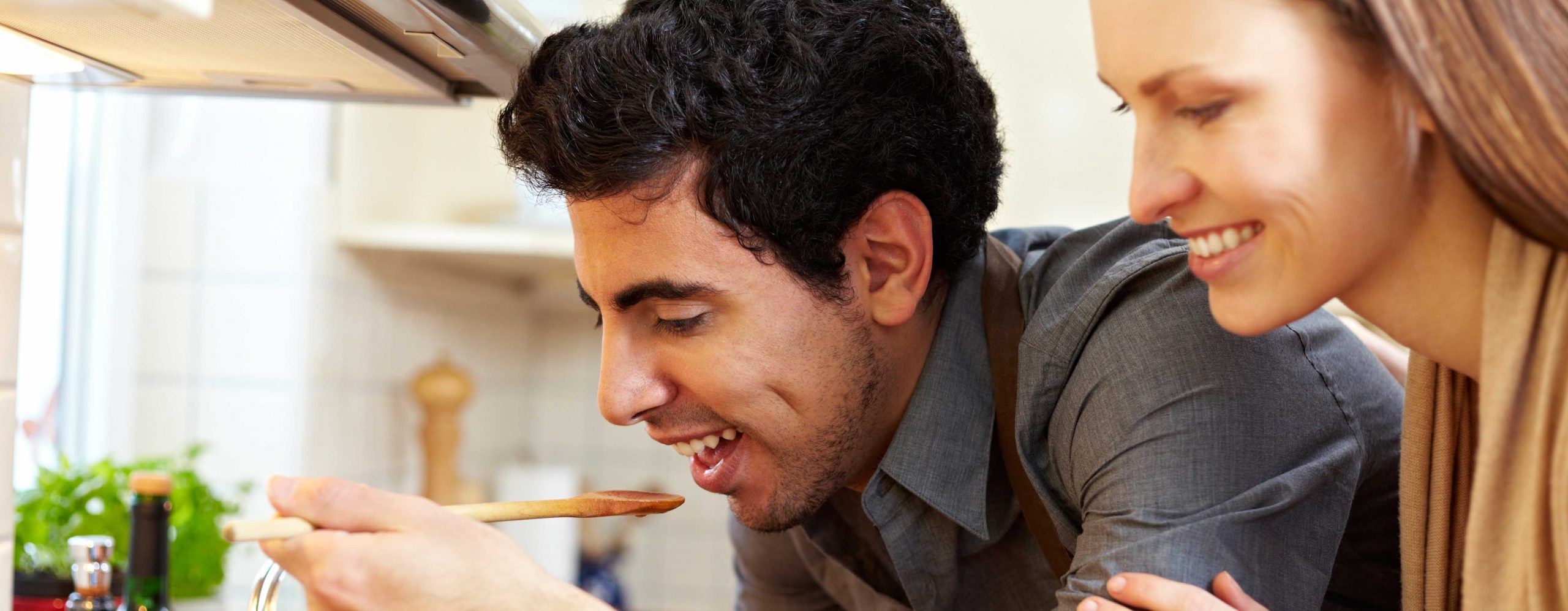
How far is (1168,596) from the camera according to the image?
0.69m

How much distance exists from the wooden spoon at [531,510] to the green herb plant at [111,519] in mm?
446

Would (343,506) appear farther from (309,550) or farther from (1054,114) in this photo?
(1054,114)

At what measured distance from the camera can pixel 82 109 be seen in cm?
174

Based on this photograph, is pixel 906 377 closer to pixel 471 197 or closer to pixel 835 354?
pixel 835 354

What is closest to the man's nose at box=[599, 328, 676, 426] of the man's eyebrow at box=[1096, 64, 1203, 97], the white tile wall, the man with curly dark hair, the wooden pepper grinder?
the man with curly dark hair

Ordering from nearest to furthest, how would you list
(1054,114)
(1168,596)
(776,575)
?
(1168,596), (776,575), (1054,114)

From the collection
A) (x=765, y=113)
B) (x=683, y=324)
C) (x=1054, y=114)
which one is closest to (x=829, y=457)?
(x=683, y=324)

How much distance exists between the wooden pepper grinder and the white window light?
1259mm

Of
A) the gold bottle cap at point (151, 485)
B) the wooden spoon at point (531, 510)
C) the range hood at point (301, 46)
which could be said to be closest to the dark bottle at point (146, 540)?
the gold bottle cap at point (151, 485)

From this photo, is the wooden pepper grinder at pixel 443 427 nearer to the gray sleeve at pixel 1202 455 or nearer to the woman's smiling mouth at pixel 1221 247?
the gray sleeve at pixel 1202 455

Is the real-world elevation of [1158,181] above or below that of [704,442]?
above

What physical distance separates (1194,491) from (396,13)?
53cm

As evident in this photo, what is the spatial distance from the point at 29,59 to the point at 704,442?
0.51m

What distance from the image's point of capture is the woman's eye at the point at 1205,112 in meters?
0.59
